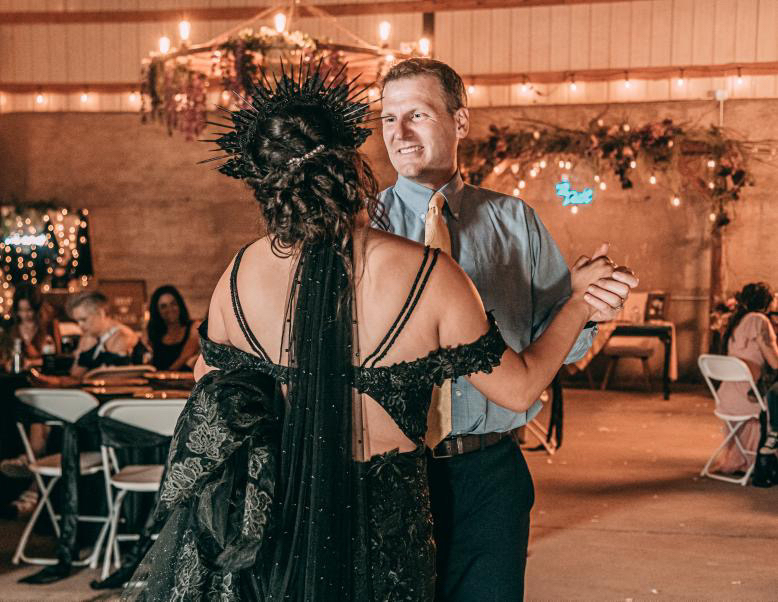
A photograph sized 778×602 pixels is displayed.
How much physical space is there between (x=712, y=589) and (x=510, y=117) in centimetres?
926

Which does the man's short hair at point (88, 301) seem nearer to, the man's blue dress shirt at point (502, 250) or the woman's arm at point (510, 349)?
the man's blue dress shirt at point (502, 250)

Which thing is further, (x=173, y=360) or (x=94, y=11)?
(x=94, y=11)

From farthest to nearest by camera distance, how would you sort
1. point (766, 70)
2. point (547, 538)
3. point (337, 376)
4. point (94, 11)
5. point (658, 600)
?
point (94, 11), point (766, 70), point (547, 538), point (658, 600), point (337, 376)

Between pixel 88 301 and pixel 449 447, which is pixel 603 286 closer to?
pixel 449 447

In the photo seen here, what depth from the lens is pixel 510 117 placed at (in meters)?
13.2

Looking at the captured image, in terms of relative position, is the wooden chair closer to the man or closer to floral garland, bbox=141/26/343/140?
floral garland, bbox=141/26/343/140

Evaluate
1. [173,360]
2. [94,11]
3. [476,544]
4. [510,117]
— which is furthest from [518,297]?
[94,11]

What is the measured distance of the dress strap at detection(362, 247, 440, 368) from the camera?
6.01 feet

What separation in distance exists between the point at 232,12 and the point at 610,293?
12236mm

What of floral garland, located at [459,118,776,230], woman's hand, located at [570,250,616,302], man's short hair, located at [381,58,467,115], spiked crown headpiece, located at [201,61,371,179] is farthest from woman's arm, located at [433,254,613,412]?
floral garland, located at [459,118,776,230]

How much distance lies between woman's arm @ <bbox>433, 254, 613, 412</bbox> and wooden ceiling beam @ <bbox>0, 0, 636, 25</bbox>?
11.0m

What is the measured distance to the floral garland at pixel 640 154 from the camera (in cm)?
1185

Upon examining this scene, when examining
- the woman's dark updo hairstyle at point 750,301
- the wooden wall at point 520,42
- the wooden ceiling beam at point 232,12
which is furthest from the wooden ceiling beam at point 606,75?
the woman's dark updo hairstyle at point 750,301

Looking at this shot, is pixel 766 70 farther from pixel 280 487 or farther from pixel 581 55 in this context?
pixel 280 487
